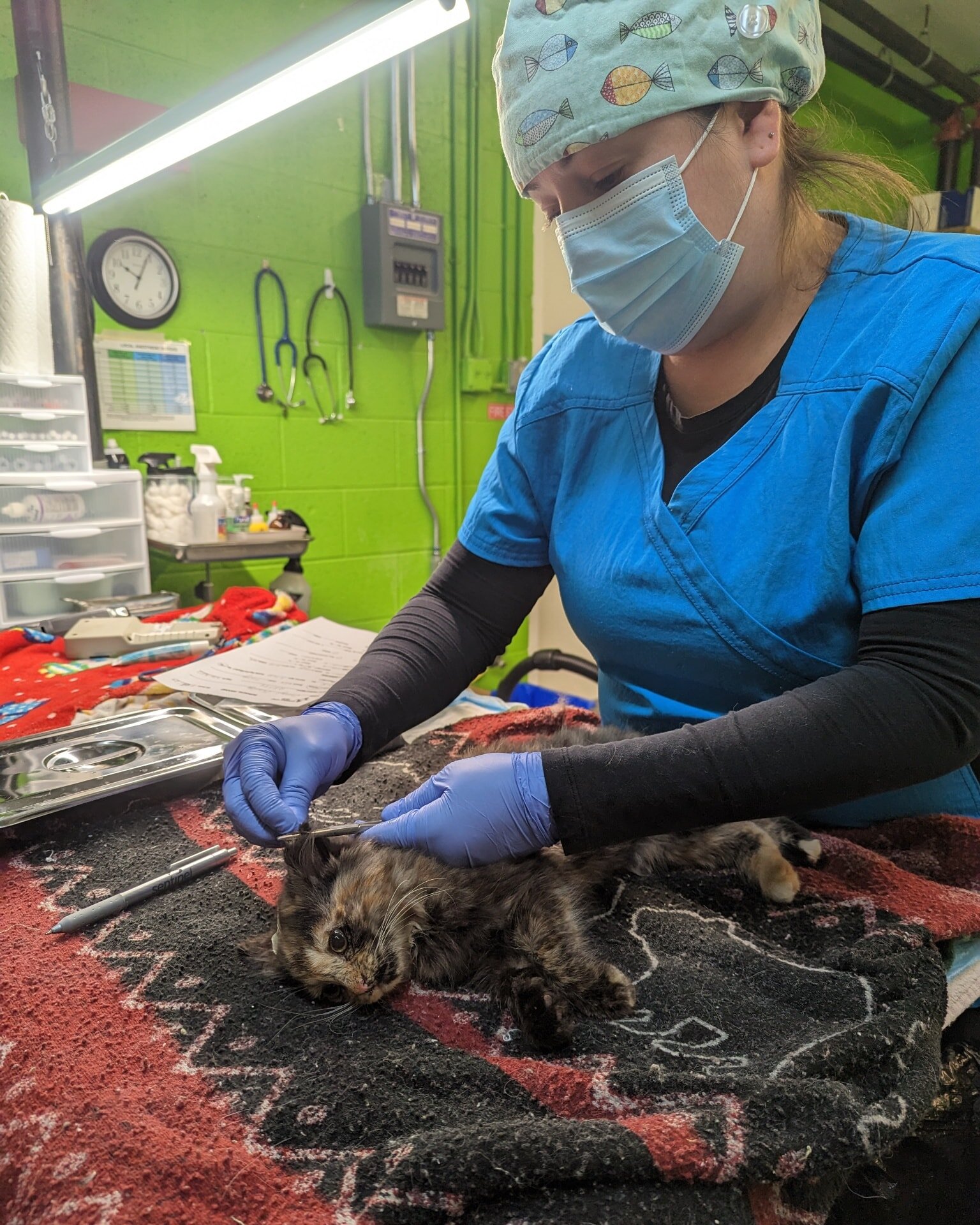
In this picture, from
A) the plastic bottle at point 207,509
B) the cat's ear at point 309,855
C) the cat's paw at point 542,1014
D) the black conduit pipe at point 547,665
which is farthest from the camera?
the plastic bottle at point 207,509

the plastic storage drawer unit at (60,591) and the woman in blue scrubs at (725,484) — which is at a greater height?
the woman in blue scrubs at (725,484)

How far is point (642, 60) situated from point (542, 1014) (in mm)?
1066

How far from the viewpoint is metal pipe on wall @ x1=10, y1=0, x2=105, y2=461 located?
2.42m

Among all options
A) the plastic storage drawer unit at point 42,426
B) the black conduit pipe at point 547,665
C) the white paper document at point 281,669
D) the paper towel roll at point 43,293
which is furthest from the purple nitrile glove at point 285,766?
the paper towel roll at point 43,293

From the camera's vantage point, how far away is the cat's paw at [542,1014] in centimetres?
72

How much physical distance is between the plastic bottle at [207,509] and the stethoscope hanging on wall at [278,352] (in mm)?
601

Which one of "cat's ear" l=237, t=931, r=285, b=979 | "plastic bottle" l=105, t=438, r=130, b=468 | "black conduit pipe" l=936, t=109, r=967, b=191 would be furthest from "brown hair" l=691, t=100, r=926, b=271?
"black conduit pipe" l=936, t=109, r=967, b=191

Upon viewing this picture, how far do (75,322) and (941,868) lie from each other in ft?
9.10

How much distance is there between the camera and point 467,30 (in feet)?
12.2

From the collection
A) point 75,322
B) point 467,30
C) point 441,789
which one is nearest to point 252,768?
point 441,789

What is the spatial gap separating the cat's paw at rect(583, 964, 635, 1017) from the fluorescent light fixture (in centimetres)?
131

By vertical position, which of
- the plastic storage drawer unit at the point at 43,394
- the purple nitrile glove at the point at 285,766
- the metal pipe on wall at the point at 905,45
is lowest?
the purple nitrile glove at the point at 285,766

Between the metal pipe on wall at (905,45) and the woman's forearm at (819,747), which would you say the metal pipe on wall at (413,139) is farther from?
the woman's forearm at (819,747)

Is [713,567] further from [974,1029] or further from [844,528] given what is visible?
[974,1029]
